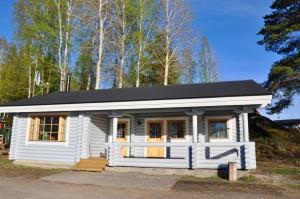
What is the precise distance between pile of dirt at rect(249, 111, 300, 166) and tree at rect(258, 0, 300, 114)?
2071 mm

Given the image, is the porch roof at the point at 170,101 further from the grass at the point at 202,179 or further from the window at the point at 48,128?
the grass at the point at 202,179

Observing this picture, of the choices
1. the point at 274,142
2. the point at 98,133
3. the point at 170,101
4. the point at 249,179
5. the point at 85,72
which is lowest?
the point at 249,179

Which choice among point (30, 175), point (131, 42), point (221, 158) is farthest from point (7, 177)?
point (131, 42)

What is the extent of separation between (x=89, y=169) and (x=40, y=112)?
3836 millimetres

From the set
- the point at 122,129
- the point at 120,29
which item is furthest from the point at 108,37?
the point at 122,129

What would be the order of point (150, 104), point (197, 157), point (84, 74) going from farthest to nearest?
1. point (84, 74)
2. point (150, 104)
3. point (197, 157)

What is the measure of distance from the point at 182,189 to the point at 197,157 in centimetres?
261

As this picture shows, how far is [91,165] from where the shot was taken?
11.5 metres

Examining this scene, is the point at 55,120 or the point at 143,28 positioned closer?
the point at 55,120

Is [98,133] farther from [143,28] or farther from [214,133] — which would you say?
[143,28]

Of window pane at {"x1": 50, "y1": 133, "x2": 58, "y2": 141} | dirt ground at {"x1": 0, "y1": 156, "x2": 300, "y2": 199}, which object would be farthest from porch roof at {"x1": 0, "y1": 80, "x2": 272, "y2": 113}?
dirt ground at {"x1": 0, "y1": 156, "x2": 300, "y2": 199}

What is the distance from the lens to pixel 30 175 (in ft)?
34.0

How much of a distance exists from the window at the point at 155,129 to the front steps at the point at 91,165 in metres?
2.73

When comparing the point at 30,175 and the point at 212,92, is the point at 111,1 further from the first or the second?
the point at 30,175
